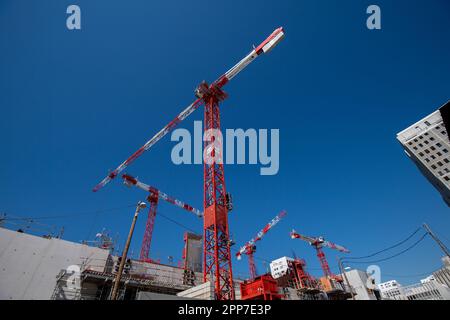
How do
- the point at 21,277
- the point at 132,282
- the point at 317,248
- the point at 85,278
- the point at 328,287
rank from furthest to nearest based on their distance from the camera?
the point at 317,248
the point at 328,287
the point at 132,282
the point at 85,278
the point at 21,277

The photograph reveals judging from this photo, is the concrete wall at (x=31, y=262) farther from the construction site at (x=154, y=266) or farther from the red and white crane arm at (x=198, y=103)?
the red and white crane arm at (x=198, y=103)

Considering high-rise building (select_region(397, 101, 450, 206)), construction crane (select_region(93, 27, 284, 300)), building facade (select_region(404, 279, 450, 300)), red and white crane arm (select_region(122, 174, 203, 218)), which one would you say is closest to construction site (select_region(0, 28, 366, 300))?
construction crane (select_region(93, 27, 284, 300))

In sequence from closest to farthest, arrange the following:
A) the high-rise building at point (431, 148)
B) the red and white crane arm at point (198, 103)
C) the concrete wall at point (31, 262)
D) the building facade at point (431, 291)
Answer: the concrete wall at point (31, 262) < the red and white crane arm at point (198, 103) < the building facade at point (431, 291) < the high-rise building at point (431, 148)

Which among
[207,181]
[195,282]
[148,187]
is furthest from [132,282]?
[148,187]

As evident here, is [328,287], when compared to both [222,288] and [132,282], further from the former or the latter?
[132,282]

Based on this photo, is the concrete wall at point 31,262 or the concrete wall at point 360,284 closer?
the concrete wall at point 31,262

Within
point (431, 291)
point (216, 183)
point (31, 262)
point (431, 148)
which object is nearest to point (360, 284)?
point (431, 291)

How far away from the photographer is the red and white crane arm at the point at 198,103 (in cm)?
3422

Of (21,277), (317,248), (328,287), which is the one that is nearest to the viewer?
(21,277)

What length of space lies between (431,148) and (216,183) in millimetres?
82915

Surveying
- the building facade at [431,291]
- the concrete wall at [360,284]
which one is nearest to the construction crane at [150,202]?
the concrete wall at [360,284]

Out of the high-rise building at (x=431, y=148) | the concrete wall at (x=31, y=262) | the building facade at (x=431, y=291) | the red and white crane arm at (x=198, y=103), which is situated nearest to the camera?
the concrete wall at (x=31, y=262)
